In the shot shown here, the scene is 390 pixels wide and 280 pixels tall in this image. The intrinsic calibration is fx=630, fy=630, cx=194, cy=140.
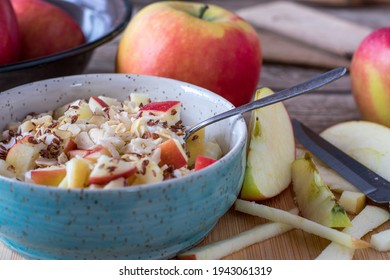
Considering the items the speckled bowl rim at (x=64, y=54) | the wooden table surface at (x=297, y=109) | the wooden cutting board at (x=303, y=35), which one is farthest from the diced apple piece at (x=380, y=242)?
the wooden cutting board at (x=303, y=35)

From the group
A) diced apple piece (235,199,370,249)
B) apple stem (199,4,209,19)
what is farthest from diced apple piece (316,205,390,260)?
apple stem (199,4,209,19)

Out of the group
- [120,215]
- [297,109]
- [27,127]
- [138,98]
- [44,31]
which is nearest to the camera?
[120,215]

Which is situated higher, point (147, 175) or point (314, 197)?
point (147, 175)

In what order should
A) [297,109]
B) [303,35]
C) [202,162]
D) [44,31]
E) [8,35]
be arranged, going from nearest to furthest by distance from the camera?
[202,162] → [8,35] → [44,31] → [297,109] → [303,35]

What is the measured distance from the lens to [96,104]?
1177mm

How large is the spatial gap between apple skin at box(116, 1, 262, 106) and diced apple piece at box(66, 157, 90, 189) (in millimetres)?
532

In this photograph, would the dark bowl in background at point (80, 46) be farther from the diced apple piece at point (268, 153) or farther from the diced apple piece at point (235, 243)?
the diced apple piece at point (235, 243)

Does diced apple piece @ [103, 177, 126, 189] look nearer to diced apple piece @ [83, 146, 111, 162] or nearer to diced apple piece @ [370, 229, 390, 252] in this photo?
diced apple piece @ [83, 146, 111, 162]

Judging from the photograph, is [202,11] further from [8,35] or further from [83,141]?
[83,141]

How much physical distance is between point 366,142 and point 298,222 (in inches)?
13.2

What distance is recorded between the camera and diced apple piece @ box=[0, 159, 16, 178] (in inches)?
39.8

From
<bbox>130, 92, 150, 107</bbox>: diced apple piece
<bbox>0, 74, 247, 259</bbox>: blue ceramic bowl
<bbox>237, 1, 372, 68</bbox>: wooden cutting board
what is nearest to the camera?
<bbox>0, 74, 247, 259</bbox>: blue ceramic bowl

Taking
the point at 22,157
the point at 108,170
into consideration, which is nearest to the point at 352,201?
the point at 108,170
